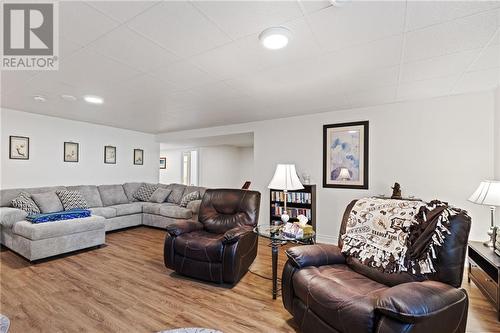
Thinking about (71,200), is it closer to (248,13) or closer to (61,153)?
(61,153)

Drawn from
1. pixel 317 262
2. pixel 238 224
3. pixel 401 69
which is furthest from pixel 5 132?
pixel 401 69

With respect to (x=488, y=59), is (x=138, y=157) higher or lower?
lower

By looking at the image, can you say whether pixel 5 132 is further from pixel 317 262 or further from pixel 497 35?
pixel 497 35

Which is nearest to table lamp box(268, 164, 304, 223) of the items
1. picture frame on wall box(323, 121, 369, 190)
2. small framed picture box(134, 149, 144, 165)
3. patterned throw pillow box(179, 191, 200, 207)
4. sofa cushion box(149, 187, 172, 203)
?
picture frame on wall box(323, 121, 369, 190)

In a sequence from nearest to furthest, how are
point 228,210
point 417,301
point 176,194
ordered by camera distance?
point 417,301
point 228,210
point 176,194

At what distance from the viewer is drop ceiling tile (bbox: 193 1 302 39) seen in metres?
1.50

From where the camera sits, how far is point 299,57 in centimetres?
220

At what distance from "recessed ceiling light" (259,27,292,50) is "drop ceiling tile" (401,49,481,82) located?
1345mm

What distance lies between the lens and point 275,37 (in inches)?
72.2

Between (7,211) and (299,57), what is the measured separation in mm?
4480

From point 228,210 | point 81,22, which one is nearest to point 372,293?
point 228,210

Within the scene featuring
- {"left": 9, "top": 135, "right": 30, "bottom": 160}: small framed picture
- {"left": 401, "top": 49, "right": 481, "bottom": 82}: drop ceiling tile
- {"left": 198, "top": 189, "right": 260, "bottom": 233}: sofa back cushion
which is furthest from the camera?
{"left": 9, "top": 135, "right": 30, "bottom": 160}: small framed picture

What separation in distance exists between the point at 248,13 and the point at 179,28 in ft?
1.79

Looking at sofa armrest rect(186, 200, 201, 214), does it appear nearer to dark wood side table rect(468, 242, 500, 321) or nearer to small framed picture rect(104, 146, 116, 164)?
small framed picture rect(104, 146, 116, 164)
